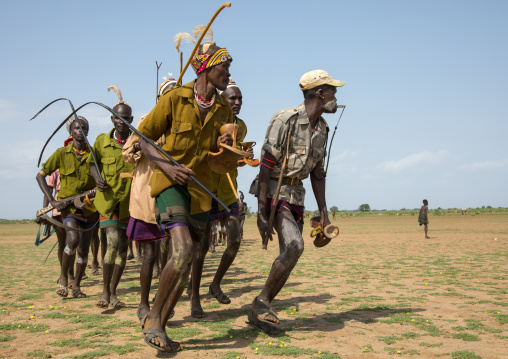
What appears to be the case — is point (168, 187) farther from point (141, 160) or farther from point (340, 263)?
point (340, 263)

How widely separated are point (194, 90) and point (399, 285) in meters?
5.49

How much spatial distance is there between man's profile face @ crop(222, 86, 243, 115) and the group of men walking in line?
0.05 feet

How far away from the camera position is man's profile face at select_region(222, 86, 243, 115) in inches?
285

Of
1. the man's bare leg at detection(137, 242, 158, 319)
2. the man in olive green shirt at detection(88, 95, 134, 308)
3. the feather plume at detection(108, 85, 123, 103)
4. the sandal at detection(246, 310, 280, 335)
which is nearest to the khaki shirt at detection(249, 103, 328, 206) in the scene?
the sandal at detection(246, 310, 280, 335)

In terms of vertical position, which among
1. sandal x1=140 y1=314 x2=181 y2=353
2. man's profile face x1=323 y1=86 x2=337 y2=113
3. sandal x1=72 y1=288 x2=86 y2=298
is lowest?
sandal x1=72 y1=288 x2=86 y2=298

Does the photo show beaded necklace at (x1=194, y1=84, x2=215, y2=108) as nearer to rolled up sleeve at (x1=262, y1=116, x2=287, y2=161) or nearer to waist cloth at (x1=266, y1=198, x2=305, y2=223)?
rolled up sleeve at (x1=262, y1=116, x2=287, y2=161)

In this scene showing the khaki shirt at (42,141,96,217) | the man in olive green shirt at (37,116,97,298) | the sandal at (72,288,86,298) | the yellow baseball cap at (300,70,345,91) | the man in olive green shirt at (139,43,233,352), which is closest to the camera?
the man in olive green shirt at (139,43,233,352)

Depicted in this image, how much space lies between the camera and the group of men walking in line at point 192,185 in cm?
443

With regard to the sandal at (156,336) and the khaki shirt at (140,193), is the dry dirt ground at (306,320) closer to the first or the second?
the sandal at (156,336)

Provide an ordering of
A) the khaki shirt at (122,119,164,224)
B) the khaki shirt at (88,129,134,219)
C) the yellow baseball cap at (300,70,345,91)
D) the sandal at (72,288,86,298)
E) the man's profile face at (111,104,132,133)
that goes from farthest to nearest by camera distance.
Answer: the sandal at (72,288,86,298)
the man's profile face at (111,104,132,133)
the khaki shirt at (88,129,134,219)
the khaki shirt at (122,119,164,224)
the yellow baseball cap at (300,70,345,91)

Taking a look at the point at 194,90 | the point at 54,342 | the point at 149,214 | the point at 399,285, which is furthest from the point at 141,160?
the point at 399,285

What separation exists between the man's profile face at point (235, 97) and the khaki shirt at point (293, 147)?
1.86 m

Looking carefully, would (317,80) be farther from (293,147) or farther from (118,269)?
(118,269)

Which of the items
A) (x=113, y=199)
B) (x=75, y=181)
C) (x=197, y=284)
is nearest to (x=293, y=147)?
(x=197, y=284)
